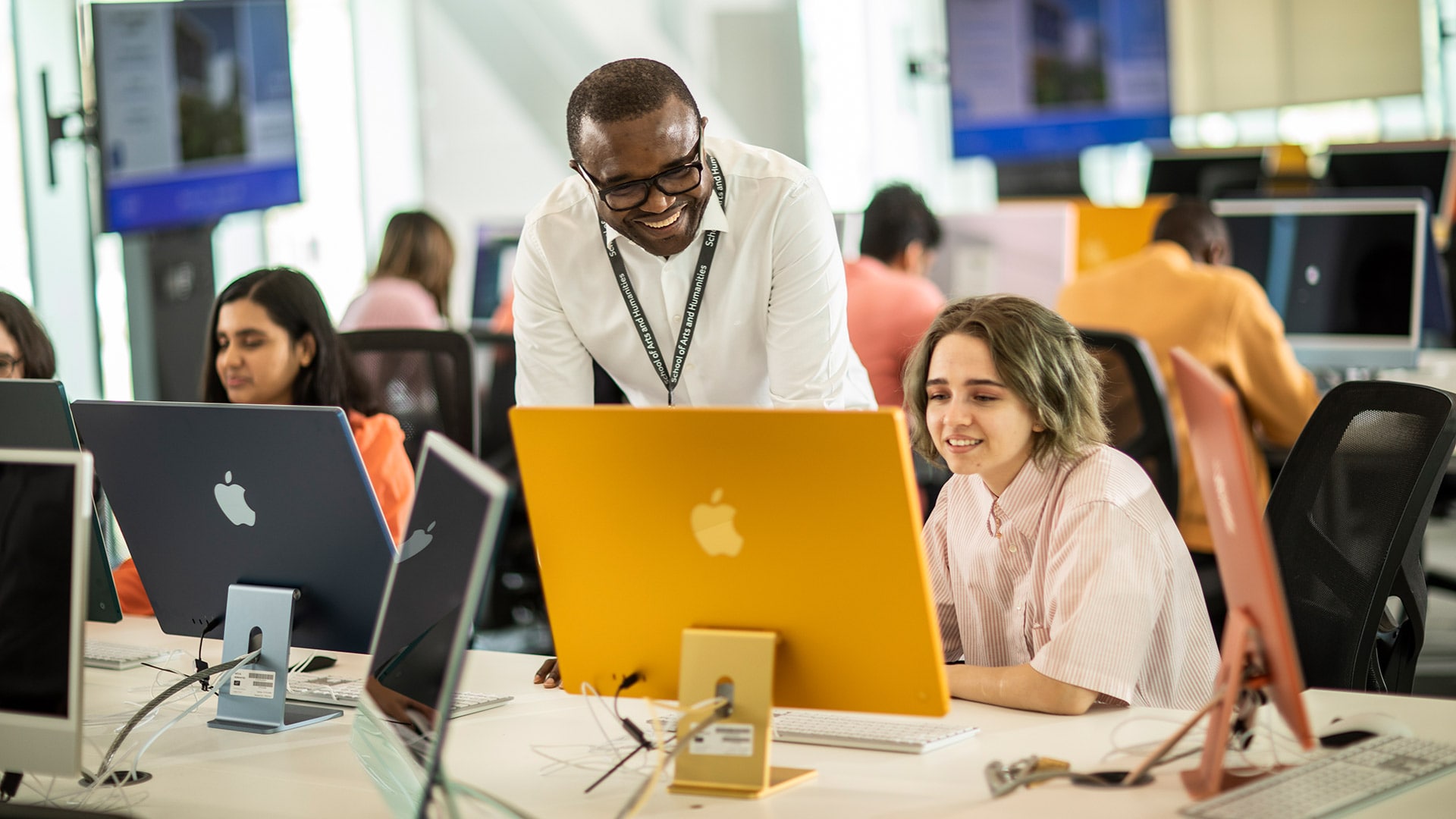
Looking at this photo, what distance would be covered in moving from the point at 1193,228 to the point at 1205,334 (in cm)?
48

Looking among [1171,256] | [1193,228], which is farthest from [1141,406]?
[1193,228]

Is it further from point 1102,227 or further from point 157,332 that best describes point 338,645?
point 1102,227

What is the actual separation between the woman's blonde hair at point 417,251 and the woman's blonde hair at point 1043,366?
2.77 metres

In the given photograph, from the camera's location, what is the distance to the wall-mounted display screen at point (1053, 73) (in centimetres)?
655

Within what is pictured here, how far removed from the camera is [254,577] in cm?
179

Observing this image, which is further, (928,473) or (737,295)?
(928,473)

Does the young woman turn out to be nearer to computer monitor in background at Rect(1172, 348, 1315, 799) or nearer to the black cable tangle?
computer monitor in background at Rect(1172, 348, 1315, 799)

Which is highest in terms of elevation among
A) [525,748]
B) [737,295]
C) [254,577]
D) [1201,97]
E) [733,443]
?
[1201,97]

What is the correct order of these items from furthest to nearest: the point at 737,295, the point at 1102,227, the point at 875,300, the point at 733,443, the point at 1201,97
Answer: the point at 1201,97 < the point at 1102,227 < the point at 875,300 < the point at 737,295 < the point at 733,443

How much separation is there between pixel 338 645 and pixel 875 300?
2104 millimetres

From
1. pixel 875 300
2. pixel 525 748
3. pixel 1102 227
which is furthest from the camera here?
pixel 1102 227

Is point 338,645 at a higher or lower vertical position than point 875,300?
lower

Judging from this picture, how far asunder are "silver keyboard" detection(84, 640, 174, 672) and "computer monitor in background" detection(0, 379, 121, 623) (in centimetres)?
11

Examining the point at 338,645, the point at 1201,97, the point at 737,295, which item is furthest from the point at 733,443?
the point at 1201,97
